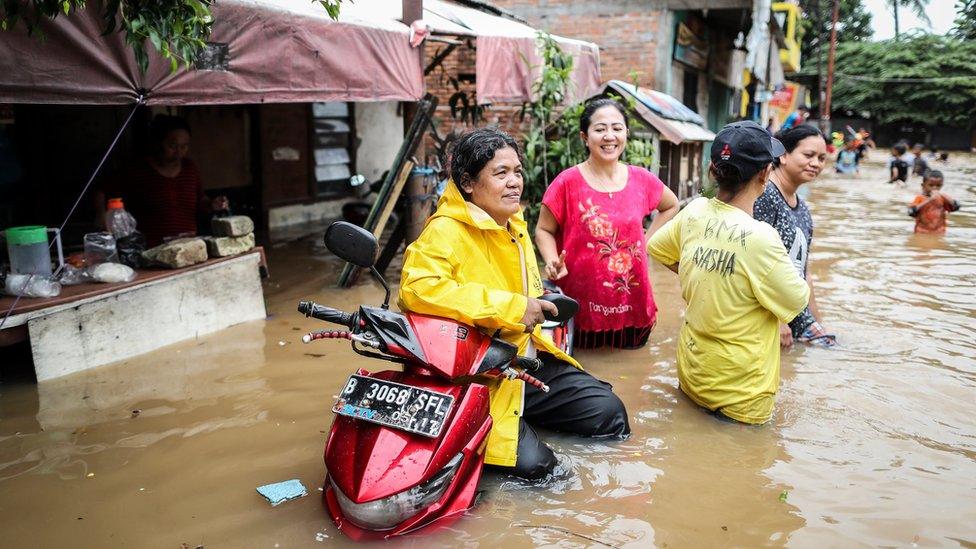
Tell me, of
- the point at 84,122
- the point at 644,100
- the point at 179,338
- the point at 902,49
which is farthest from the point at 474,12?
the point at 902,49

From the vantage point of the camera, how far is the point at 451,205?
2.97m

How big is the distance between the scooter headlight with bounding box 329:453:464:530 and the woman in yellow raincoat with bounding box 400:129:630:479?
0.38 meters

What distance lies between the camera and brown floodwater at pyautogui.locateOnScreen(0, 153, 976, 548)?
2820 mm

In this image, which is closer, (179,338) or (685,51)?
(179,338)

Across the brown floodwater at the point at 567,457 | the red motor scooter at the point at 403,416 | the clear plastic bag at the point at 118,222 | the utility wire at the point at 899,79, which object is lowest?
the brown floodwater at the point at 567,457

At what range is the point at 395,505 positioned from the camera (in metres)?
2.50

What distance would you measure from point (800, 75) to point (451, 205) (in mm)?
44428

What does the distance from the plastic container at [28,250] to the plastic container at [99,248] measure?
0.41m

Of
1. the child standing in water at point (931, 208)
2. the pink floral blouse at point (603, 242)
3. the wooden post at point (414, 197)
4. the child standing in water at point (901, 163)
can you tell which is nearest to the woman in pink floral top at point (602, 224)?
A: the pink floral blouse at point (603, 242)

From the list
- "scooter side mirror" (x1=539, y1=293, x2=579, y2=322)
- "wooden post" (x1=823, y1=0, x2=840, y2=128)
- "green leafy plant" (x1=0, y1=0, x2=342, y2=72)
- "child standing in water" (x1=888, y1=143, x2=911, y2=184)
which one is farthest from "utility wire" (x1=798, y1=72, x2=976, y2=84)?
"green leafy plant" (x1=0, y1=0, x2=342, y2=72)

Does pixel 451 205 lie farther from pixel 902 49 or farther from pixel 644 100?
pixel 902 49

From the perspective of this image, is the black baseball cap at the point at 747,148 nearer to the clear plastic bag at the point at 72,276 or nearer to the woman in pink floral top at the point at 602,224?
the woman in pink floral top at the point at 602,224

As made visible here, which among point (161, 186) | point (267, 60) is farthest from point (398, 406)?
point (161, 186)

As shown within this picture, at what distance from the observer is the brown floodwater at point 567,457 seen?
2.82 m
